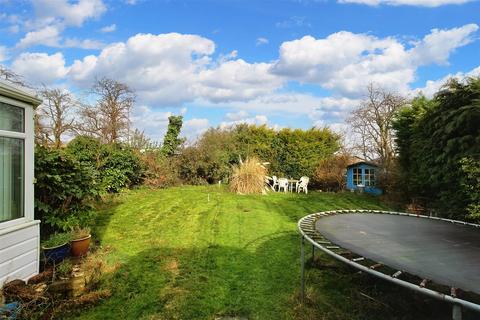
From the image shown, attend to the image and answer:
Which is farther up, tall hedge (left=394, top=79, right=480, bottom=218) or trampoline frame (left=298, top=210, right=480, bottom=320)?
tall hedge (left=394, top=79, right=480, bottom=218)

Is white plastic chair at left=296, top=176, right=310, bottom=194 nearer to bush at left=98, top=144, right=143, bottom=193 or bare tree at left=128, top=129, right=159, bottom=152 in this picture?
bare tree at left=128, top=129, right=159, bottom=152

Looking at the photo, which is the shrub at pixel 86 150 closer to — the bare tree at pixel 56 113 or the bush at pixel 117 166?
the bush at pixel 117 166

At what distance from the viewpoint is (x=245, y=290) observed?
390cm

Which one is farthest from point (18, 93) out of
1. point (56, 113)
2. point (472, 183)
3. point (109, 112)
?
point (109, 112)

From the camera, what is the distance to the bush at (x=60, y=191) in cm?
498

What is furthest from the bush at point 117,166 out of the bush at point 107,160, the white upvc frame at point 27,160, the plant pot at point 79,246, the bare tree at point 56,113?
the white upvc frame at point 27,160

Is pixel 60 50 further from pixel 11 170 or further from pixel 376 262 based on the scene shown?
pixel 376 262

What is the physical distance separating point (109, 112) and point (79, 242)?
41.2ft

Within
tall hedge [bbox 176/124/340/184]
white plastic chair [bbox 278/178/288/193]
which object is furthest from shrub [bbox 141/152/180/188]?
white plastic chair [bbox 278/178/288/193]

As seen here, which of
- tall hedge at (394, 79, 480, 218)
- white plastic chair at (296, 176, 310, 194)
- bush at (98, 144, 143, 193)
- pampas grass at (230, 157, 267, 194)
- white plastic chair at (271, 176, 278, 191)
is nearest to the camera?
tall hedge at (394, 79, 480, 218)

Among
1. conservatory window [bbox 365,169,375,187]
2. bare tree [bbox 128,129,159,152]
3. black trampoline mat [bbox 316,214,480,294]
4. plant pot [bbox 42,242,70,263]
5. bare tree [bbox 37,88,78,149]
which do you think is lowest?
plant pot [bbox 42,242,70,263]

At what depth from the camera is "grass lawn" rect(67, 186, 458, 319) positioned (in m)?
3.37

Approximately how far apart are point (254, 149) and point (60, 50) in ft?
28.5

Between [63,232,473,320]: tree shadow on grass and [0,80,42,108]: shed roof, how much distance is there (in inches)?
102
